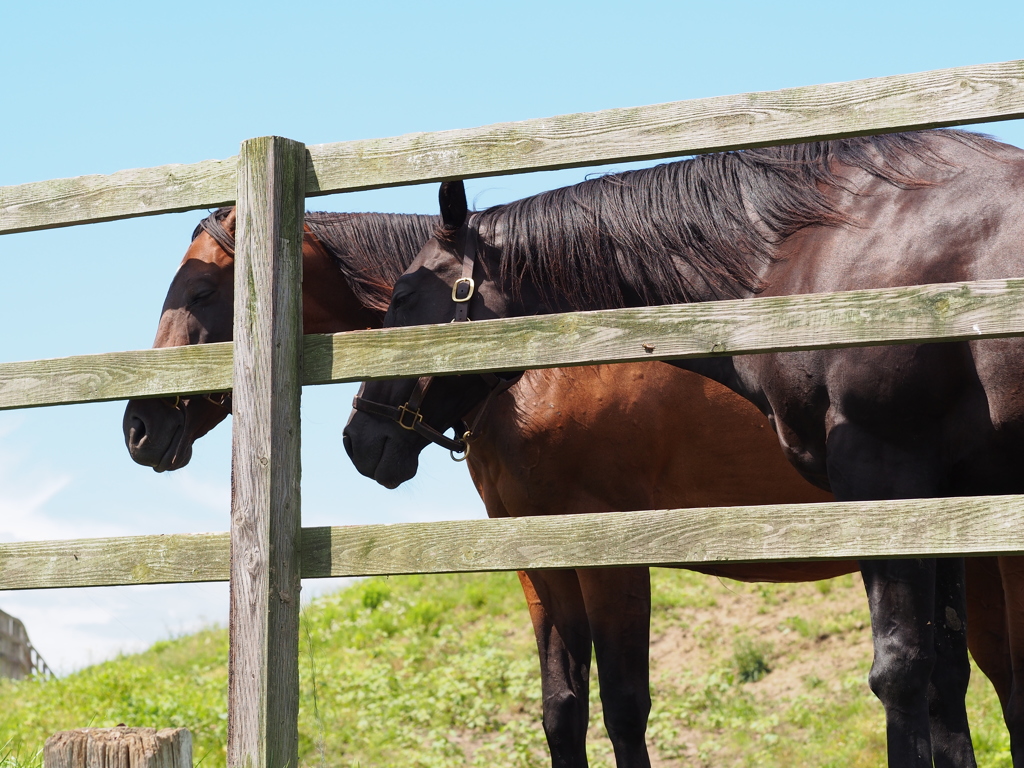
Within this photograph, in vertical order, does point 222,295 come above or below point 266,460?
above

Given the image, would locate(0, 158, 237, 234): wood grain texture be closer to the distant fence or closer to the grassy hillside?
the grassy hillside

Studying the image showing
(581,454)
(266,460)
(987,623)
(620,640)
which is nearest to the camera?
(266,460)

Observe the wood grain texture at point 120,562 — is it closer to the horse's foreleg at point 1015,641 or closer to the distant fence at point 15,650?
the horse's foreleg at point 1015,641

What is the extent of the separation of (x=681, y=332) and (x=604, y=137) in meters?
0.55

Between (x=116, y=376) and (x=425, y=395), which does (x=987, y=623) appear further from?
(x=116, y=376)

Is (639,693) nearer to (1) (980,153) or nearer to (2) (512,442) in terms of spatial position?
(2) (512,442)

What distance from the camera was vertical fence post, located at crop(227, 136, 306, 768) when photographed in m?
2.58

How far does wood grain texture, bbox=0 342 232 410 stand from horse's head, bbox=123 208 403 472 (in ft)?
5.17

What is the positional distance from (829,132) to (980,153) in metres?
0.93

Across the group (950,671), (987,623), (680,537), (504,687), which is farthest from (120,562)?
(504,687)

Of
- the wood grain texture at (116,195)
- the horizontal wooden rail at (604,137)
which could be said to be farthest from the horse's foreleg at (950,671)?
Answer: the wood grain texture at (116,195)

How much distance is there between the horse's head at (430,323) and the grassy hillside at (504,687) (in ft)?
9.65

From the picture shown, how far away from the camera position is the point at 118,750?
2074 millimetres

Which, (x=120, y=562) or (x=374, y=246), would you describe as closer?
(x=120, y=562)
